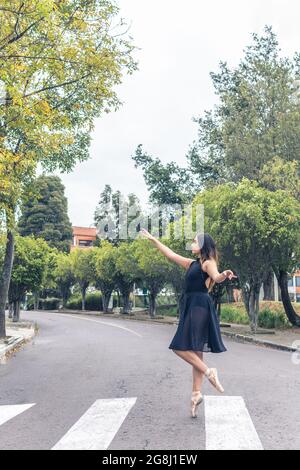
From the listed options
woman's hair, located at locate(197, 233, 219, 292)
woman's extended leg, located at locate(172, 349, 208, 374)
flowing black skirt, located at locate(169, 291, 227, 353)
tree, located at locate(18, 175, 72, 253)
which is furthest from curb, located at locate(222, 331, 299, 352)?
tree, located at locate(18, 175, 72, 253)

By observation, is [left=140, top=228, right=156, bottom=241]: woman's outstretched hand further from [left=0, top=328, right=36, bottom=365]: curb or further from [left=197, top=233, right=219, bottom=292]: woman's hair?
[left=0, top=328, right=36, bottom=365]: curb

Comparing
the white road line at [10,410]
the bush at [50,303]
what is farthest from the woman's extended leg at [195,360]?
the bush at [50,303]

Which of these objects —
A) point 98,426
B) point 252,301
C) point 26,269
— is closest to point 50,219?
point 26,269

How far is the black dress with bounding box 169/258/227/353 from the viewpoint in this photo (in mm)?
6409

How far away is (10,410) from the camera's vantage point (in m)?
7.14

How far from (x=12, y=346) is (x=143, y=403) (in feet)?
36.9

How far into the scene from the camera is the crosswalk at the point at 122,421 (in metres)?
5.14

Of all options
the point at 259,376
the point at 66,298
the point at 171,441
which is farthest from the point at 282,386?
the point at 66,298

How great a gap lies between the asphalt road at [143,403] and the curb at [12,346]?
1552mm

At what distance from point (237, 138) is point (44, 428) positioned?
2856 cm
